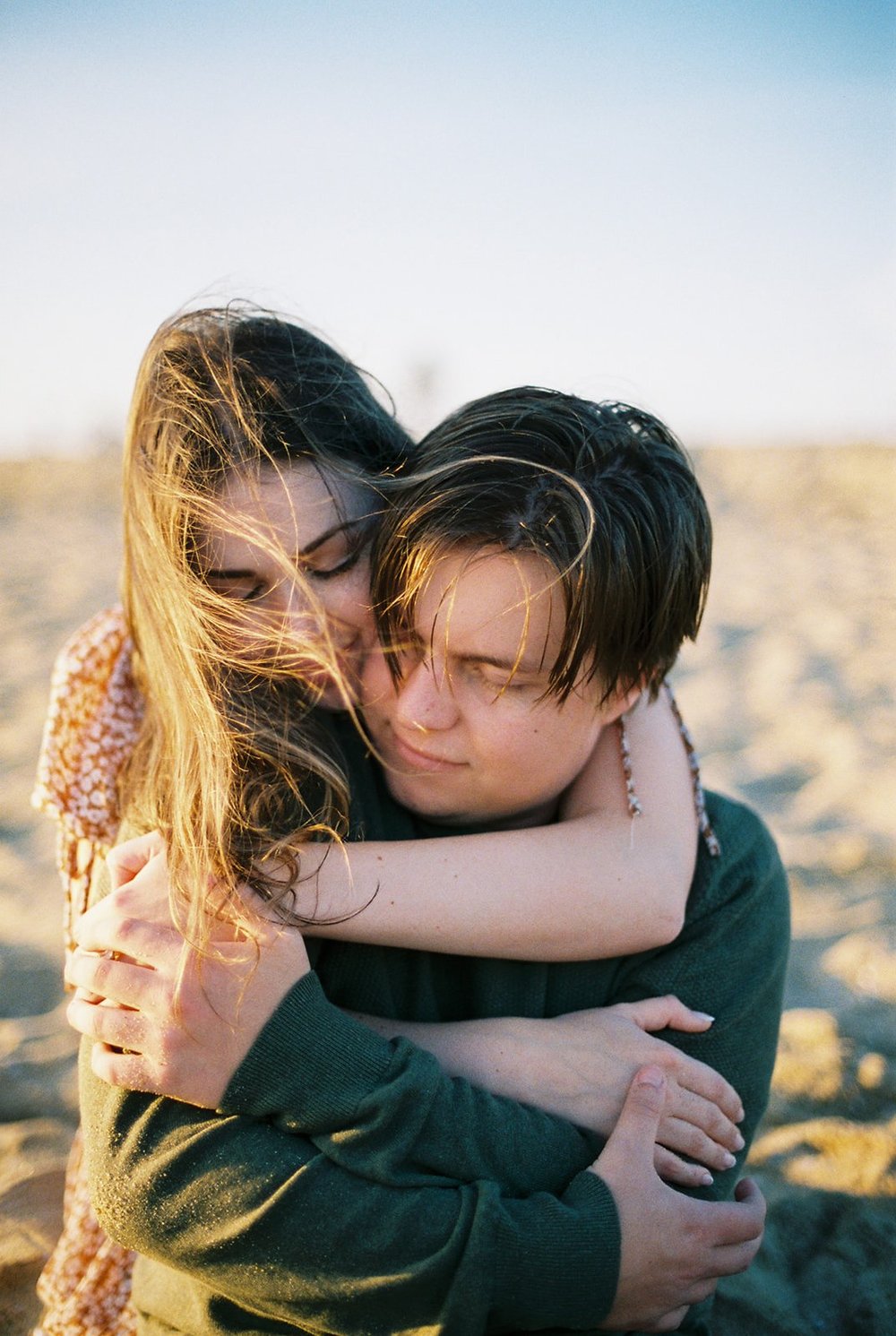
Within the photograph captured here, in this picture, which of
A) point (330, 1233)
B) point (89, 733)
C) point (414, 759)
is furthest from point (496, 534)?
point (330, 1233)

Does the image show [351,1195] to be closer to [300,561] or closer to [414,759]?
[414,759]

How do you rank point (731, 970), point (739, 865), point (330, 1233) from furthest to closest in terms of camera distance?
1. point (739, 865)
2. point (731, 970)
3. point (330, 1233)

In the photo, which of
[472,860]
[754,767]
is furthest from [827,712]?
[472,860]

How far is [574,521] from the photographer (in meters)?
1.86

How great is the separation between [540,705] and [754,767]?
12.1 feet

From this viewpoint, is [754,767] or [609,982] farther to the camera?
[754,767]

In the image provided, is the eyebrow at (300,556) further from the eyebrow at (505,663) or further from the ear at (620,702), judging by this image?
the ear at (620,702)

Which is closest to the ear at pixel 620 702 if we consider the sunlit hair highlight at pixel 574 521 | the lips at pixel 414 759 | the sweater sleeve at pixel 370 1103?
the sunlit hair highlight at pixel 574 521

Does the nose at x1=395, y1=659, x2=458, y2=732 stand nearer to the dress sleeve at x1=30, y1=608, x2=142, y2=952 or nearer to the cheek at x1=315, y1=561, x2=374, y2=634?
the cheek at x1=315, y1=561, x2=374, y2=634

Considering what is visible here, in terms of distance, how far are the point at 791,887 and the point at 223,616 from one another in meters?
2.91

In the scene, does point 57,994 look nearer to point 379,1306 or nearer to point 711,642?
point 379,1306

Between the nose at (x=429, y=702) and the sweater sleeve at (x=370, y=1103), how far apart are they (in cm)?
48

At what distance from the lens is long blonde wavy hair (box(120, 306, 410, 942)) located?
1.74 metres

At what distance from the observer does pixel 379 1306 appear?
5.19 ft
